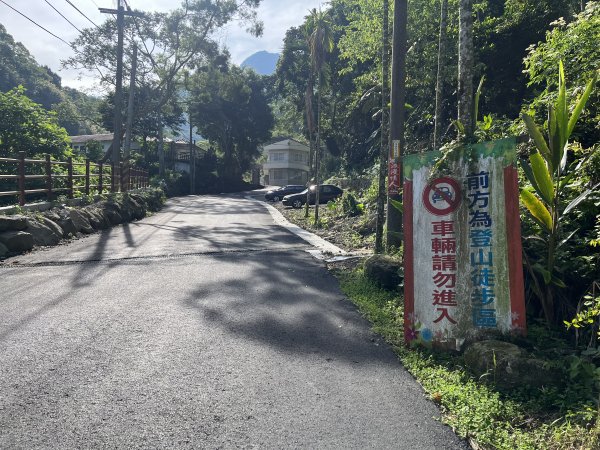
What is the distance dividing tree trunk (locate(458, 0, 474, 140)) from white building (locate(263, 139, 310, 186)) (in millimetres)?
62777


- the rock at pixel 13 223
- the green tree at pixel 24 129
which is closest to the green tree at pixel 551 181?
the rock at pixel 13 223

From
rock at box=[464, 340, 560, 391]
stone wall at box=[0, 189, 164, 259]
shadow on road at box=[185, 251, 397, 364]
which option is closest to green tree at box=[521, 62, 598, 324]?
rock at box=[464, 340, 560, 391]

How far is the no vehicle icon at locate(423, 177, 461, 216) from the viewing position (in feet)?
15.9

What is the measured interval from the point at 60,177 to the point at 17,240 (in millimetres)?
5060

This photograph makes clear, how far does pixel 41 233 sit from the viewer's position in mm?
11188

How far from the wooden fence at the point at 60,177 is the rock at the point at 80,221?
878 mm

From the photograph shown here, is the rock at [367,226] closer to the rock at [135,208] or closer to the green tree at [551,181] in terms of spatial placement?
the green tree at [551,181]

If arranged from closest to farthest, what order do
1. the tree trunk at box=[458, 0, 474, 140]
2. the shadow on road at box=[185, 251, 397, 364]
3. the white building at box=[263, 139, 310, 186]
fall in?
1. the shadow on road at box=[185, 251, 397, 364]
2. the tree trunk at box=[458, 0, 474, 140]
3. the white building at box=[263, 139, 310, 186]

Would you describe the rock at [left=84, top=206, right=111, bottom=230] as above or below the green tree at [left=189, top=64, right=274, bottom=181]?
below

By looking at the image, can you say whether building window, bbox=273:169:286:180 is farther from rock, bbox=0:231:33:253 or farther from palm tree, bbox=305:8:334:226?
rock, bbox=0:231:33:253

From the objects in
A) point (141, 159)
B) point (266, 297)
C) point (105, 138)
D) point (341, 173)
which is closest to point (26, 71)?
point (105, 138)

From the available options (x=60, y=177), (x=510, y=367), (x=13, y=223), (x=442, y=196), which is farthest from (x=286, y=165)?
(x=510, y=367)

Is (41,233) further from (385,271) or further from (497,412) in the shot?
(497,412)

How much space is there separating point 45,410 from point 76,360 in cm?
97
